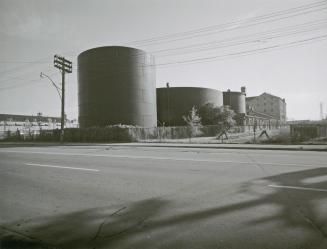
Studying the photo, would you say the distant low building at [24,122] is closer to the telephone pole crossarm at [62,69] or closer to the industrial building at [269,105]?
the telephone pole crossarm at [62,69]

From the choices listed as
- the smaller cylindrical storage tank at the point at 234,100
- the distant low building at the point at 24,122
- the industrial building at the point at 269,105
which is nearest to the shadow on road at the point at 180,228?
the smaller cylindrical storage tank at the point at 234,100

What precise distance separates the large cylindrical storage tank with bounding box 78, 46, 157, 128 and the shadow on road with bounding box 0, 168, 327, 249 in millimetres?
36979

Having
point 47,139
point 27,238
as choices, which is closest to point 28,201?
point 27,238

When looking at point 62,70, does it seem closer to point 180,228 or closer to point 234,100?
point 180,228

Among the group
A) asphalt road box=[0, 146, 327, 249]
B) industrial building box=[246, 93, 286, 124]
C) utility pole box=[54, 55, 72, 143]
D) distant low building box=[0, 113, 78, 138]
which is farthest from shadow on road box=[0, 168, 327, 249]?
industrial building box=[246, 93, 286, 124]

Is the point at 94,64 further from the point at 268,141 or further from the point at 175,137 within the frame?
the point at 268,141

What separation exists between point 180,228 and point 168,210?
0.81 metres

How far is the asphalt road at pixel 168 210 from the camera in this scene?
3.66m

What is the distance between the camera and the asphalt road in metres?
3.66

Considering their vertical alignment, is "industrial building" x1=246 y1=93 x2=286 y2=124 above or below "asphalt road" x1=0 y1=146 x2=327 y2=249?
above

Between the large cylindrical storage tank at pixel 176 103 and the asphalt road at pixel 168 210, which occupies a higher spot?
the large cylindrical storage tank at pixel 176 103

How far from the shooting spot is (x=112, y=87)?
41.5 m

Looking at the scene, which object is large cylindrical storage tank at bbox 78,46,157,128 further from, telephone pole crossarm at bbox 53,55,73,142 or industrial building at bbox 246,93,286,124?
industrial building at bbox 246,93,286,124

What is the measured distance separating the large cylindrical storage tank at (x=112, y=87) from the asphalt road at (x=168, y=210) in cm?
3353
